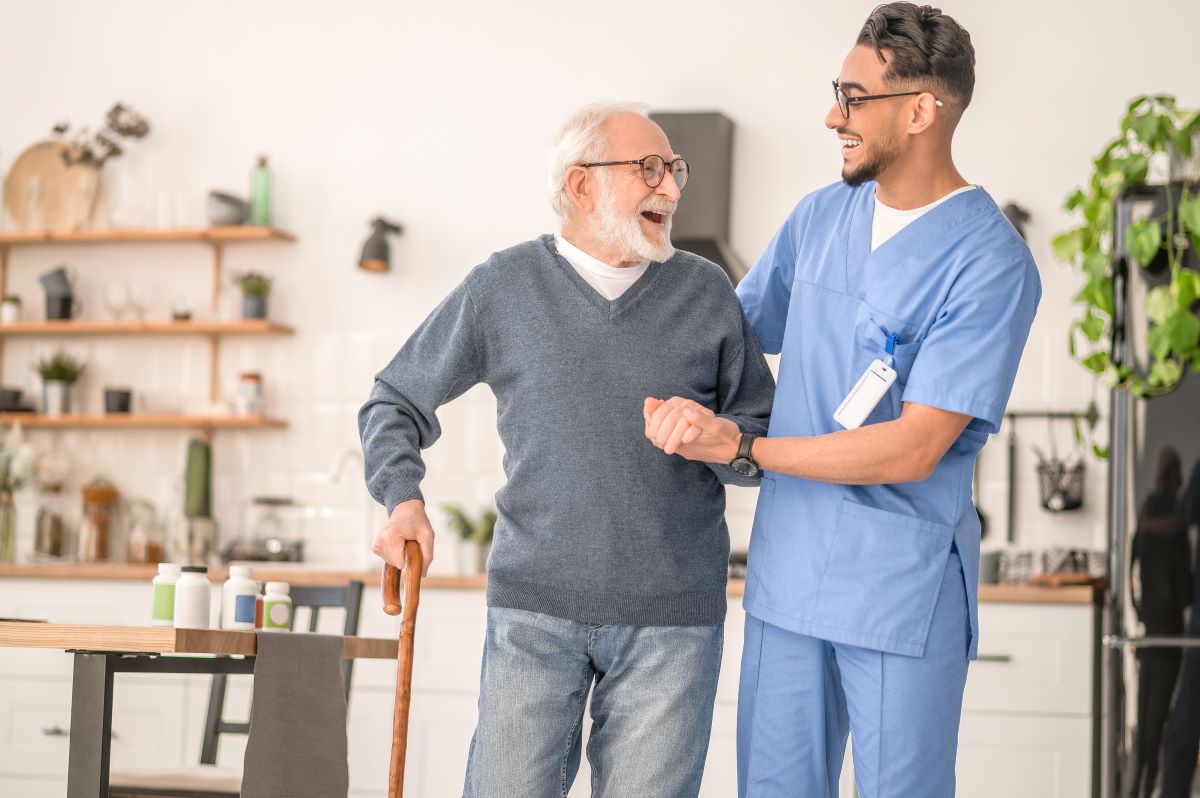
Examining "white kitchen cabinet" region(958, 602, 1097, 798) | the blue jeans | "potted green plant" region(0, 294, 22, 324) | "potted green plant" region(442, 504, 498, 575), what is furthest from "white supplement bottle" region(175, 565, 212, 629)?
"potted green plant" region(0, 294, 22, 324)

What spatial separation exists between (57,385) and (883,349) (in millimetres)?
3763

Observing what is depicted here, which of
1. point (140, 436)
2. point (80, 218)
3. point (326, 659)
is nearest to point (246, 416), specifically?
point (140, 436)

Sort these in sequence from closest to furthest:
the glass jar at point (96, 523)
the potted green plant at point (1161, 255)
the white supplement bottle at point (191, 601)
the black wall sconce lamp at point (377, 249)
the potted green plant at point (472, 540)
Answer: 1. the white supplement bottle at point (191, 601)
2. the potted green plant at point (1161, 255)
3. the potted green plant at point (472, 540)
4. the black wall sconce lamp at point (377, 249)
5. the glass jar at point (96, 523)

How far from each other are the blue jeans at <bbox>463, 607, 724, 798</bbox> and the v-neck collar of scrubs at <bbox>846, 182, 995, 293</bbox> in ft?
1.82

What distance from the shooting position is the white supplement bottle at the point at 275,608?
2451 millimetres

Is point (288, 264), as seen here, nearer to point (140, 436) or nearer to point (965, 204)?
point (140, 436)

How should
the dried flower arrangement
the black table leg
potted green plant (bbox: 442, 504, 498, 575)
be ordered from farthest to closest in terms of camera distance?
1. the dried flower arrangement
2. potted green plant (bbox: 442, 504, 498, 575)
3. the black table leg

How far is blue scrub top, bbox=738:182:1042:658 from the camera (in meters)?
Answer: 1.84

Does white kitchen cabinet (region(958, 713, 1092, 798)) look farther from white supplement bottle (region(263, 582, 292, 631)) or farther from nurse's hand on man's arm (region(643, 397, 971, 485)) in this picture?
nurse's hand on man's arm (region(643, 397, 971, 485))

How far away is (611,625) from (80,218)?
378 centimetres

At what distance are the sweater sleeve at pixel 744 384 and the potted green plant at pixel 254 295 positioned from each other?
3026 millimetres

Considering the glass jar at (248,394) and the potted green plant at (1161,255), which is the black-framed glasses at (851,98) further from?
the glass jar at (248,394)

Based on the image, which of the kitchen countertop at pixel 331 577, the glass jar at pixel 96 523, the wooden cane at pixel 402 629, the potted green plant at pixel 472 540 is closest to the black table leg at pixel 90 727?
the wooden cane at pixel 402 629

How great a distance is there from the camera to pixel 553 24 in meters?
4.84
